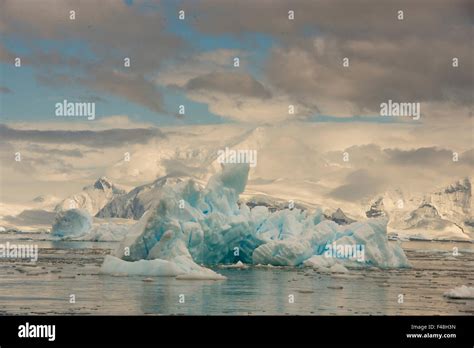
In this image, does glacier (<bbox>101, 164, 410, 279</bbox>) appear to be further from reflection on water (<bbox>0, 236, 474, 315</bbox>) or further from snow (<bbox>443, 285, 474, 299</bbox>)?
snow (<bbox>443, 285, 474, 299</bbox>)

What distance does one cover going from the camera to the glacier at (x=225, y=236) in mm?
24922

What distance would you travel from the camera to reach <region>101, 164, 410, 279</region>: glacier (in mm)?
24922

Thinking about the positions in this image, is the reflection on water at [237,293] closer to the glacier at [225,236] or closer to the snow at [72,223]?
the glacier at [225,236]

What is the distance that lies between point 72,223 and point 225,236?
2651 cm

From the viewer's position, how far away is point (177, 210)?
25.8 metres

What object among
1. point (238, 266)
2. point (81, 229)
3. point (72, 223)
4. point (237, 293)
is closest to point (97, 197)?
point (81, 229)

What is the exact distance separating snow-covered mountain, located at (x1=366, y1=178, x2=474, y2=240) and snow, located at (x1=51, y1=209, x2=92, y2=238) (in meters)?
28.9

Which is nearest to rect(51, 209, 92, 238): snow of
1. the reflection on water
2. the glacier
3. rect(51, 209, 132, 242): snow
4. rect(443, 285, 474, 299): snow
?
rect(51, 209, 132, 242): snow

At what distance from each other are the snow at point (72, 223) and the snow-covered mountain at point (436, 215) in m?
28.9

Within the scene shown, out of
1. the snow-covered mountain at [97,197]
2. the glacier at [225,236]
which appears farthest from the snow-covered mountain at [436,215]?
the glacier at [225,236]

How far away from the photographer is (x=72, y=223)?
52.2 metres

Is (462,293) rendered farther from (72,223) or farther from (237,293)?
(72,223)
